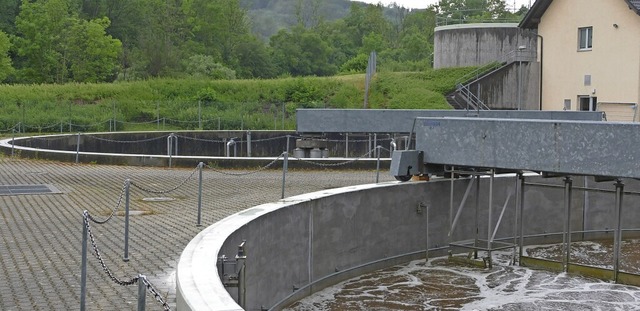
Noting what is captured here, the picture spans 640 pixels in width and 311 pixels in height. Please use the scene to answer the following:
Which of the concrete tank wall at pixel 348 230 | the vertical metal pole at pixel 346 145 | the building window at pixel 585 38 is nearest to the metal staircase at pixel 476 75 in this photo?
the building window at pixel 585 38

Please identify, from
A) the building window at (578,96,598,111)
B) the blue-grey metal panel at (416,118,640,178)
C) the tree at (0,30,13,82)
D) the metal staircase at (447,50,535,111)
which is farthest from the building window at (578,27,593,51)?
the tree at (0,30,13,82)

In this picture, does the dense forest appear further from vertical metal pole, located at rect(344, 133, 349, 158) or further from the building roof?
vertical metal pole, located at rect(344, 133, 349, 158)

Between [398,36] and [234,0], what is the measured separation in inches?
1069

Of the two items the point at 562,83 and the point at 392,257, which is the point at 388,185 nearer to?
the point at 392,257

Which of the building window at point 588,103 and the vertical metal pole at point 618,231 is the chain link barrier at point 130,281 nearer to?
the vertical metal pole at point 618,231

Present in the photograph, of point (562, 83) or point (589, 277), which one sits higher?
point (562, 83)

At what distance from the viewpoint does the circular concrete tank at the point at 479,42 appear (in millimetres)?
47594

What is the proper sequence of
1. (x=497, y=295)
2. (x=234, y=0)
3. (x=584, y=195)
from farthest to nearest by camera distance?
(x=234, y=0) → (x=584, y=195) → (x=497, y=295)

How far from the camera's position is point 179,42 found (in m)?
84.1

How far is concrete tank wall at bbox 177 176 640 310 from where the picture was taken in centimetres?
1277

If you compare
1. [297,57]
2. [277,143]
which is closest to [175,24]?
[297,57]

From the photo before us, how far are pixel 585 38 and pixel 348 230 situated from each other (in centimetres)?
2133

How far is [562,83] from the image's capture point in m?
37.6

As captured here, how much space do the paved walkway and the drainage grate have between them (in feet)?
0.95
